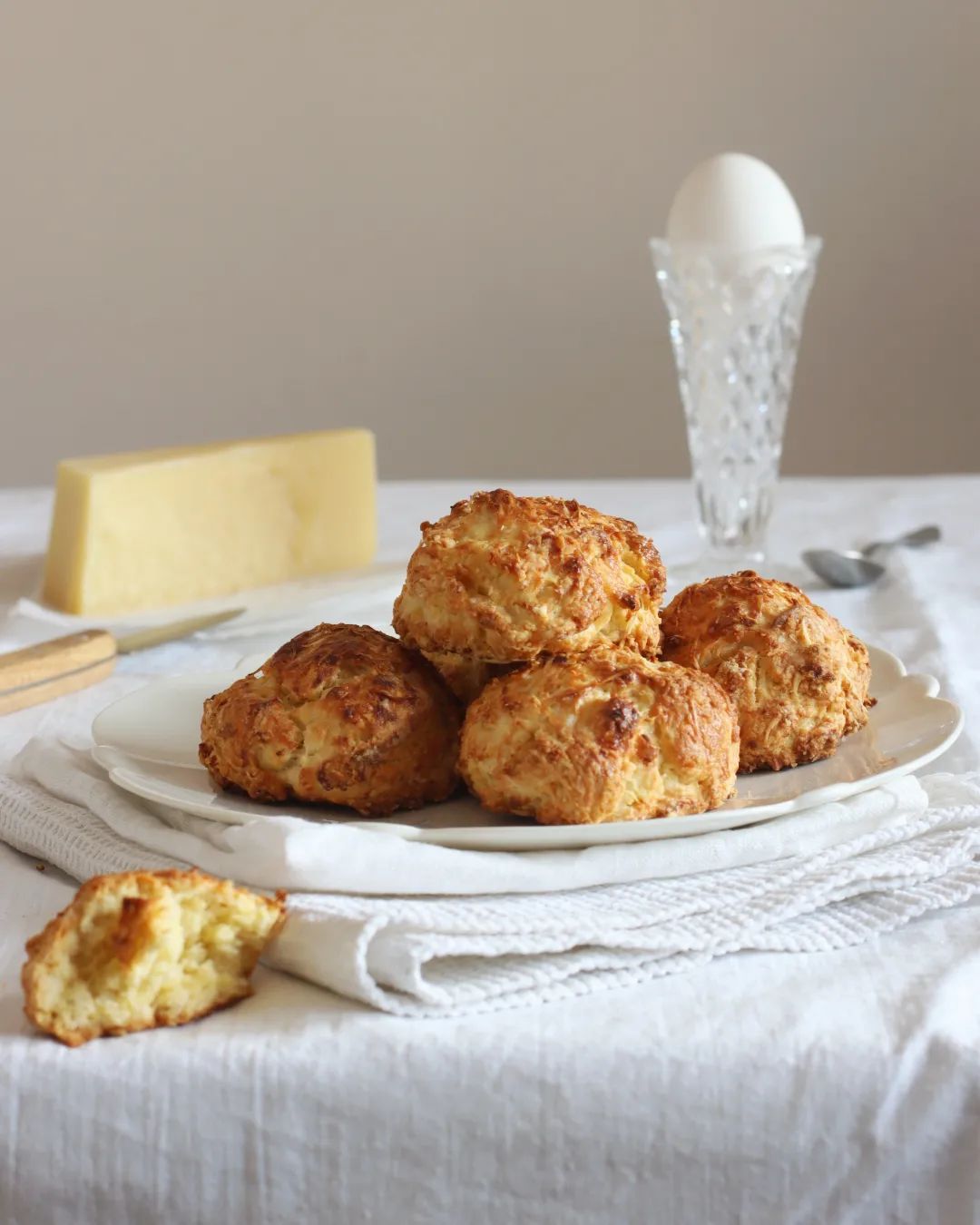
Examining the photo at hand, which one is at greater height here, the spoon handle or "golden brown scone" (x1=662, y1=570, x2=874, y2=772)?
"golden brown scone" (x1=662, y1=570, x2=874, y2=772)

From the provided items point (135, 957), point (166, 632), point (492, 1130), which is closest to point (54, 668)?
point (166, 632)

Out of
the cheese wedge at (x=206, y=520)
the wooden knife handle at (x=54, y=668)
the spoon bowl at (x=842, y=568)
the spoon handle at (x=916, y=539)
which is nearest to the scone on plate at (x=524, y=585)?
the wooden knife handle at (x=54, y=668)

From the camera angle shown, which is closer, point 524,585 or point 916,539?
point 524,585

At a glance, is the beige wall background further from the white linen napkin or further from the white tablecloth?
the white tablecloth

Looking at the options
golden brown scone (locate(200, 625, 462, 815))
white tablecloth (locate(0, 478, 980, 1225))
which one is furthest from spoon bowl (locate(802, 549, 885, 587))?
white tablecloth (locate(0, 478, 980, 1225))

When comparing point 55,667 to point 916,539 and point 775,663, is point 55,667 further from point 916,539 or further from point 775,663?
point 916,539

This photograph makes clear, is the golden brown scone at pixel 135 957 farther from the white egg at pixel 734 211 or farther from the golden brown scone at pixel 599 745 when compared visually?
the white egg at pixel 734 211

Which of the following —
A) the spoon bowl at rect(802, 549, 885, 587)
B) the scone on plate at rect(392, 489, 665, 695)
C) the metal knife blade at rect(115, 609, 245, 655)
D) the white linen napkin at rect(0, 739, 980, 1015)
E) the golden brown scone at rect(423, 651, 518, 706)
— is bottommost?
the spoon bowl at rect(802, 549, 885, 587)
